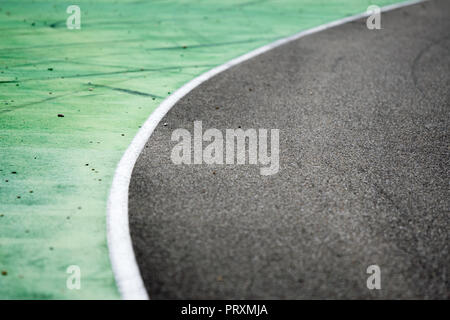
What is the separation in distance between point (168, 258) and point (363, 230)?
1.88m

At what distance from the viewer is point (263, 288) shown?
4047mm

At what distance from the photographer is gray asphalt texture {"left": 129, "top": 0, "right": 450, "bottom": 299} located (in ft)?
13.7

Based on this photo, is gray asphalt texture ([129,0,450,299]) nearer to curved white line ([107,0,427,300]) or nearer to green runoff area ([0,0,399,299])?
curved white line ([107,0,427,300])

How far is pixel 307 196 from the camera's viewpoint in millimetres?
5301

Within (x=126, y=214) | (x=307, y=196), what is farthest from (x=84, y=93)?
(x=307, y=196)

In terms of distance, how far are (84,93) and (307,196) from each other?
4326 mm

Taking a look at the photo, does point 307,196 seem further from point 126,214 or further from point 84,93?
point 84,93

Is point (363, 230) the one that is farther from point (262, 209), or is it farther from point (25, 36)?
point (25, 36)

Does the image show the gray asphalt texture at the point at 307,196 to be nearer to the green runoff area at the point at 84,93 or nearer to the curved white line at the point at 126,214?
the curved white line at the point at 126,214

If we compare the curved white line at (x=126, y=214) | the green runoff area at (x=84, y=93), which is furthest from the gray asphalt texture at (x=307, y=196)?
the green runoff area at (x=84, y=93)

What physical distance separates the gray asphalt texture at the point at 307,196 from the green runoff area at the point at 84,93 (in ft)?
1.77

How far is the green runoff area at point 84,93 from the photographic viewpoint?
14.6 feet

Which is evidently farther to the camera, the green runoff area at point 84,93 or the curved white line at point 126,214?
the green runoff area at point 84,93
